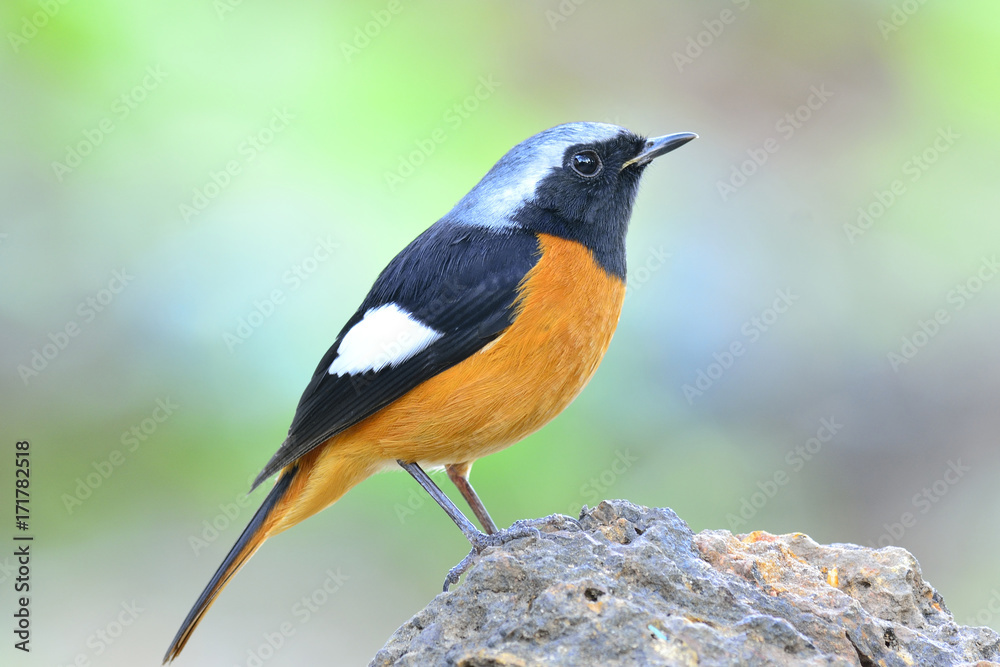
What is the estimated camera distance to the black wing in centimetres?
395

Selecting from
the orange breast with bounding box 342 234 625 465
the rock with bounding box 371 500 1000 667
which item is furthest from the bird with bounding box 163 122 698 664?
the rock with bounding box 371 500 1000 667

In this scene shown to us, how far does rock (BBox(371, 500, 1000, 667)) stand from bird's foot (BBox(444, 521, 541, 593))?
3.7 inches

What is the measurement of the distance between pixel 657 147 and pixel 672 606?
2425 mm

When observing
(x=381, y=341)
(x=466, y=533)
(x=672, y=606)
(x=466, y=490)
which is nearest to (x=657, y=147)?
(x=381, y=341)

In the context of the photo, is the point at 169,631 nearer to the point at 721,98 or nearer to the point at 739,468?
the point at 739,468

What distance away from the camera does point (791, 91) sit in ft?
30.4

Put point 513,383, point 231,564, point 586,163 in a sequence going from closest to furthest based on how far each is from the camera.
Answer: point 513,383
point 231,564
point 586,163

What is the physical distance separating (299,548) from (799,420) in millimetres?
3945

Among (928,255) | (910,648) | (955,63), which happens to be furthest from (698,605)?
(955,63)

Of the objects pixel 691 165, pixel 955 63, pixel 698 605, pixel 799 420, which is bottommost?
pixel 698 605

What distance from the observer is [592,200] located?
4348 mm

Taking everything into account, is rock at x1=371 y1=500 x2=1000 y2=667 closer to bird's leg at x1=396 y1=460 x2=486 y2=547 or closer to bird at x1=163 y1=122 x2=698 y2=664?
bird's leg at x1=396 y1=460 x2=486 y2=547

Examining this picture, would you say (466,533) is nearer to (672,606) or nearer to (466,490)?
(466,490)

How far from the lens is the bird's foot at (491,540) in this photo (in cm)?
347
